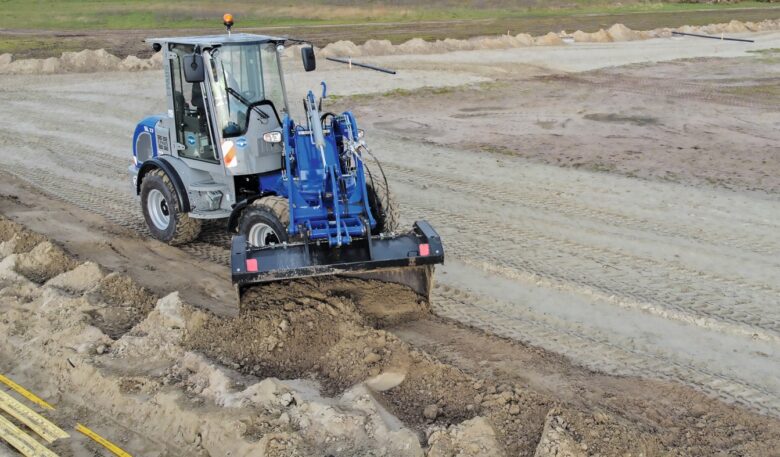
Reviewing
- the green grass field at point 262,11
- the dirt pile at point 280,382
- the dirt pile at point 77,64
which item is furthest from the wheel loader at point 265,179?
the green grass field at point 262,11

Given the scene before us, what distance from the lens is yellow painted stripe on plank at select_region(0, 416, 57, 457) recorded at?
234 inches

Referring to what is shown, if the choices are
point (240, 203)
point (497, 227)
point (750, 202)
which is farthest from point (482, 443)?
point (750, 202)

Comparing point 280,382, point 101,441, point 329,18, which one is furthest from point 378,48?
point 101,441

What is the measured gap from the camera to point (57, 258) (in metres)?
9.30

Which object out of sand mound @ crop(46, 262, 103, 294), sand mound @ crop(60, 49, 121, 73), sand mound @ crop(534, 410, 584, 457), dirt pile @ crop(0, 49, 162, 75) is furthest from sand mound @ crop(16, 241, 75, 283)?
sand mound @ crop(60, 49, 121, 73)

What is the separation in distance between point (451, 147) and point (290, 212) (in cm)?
758

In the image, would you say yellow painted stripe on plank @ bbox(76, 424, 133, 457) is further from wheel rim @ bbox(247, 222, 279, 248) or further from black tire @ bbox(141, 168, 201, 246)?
black tire @ bbox(141, 168, 201, 246)

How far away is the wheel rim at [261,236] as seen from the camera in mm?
8312

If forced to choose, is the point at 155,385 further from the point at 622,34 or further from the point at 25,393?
the point at 622,34

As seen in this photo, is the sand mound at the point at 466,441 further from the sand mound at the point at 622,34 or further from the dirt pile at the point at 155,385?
the sand mound at the point at 622,34

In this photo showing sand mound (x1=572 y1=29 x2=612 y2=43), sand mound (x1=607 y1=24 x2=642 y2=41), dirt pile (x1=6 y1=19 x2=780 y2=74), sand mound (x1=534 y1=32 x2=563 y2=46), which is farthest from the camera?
sand mound (x1=607 y1=24 x2=642 y2=41)

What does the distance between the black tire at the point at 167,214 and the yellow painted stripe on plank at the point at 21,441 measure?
3605mm

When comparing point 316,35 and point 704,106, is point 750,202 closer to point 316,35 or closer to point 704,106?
point 704,106

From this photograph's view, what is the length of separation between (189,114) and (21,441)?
437cm
